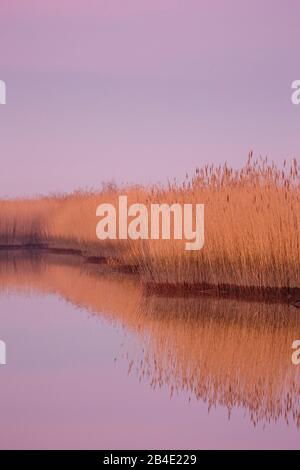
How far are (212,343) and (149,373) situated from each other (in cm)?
89

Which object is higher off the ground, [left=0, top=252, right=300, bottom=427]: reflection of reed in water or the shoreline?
the shoreline

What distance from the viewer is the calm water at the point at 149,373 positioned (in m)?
3.73

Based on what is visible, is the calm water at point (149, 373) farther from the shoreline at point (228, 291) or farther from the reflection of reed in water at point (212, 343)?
the shoreline at point (228, 291)

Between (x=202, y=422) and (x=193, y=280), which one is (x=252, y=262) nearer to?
(x=193, y=280)

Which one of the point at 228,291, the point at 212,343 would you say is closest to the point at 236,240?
the point at 228,291

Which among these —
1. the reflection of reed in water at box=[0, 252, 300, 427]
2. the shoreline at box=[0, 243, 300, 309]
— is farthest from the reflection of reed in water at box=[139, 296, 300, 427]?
the shoreline at box=[0, 243, 300, 309]

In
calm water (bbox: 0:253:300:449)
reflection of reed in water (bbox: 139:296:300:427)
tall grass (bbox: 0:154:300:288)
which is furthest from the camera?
tall grass (bbox: 0:154:300:288)

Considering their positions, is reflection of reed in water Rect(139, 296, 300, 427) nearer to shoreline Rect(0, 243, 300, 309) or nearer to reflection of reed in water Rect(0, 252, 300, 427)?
reflection of reed in water Rect(0, 252, 300, 427)

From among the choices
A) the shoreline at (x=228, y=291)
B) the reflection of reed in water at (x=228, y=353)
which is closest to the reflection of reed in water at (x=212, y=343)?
the reflection of reed in water at (x=228, y=353)

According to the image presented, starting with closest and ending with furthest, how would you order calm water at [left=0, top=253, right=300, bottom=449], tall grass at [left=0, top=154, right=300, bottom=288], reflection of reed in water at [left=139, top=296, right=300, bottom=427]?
1. calm water at [left=0, top=253, right=300, bottom=449]
2. reflection of reed in water at [left=139, top=296, right=300, bottom=427]
3. tall grass at [left=0, top=154, right=300, bottom=288]

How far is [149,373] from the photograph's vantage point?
4836 millimetres

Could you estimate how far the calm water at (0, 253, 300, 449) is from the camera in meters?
3.73

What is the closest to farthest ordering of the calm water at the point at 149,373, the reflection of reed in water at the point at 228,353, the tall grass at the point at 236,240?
1. the calm water at the point at 149,373
2. the reflection of reed in water at the point at 228,353
3. the tall grass at the point at 236,240

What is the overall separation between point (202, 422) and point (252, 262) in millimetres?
3669
